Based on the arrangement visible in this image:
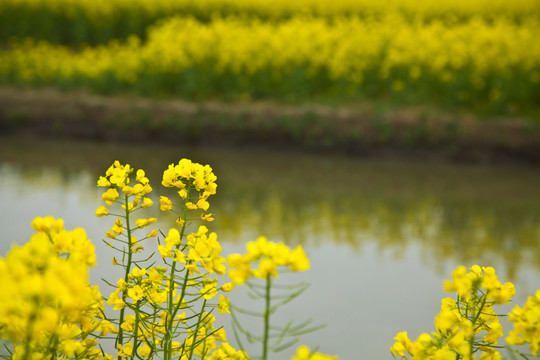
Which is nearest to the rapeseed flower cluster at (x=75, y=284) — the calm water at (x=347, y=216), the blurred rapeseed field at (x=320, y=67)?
the calm water at (x=347, y=216)

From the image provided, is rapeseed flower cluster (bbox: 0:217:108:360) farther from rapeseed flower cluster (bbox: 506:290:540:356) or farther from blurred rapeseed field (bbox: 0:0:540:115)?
blurred rapeseed field (bbox: 0:0:540:115)

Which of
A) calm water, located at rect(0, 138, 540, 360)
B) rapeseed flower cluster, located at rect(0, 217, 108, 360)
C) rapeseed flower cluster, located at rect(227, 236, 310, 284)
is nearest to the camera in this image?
rapeseed flower cluster, located at rect(0, 217, 108, 360)

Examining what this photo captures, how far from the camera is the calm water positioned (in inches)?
89.2

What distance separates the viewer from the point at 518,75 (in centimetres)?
561

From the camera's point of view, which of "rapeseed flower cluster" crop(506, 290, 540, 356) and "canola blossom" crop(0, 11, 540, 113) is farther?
"canola blossom" crop(0, 11, 540, 113)

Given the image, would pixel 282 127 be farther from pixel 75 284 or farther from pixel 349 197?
pixel 75 284

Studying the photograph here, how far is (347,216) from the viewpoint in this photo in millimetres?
3389

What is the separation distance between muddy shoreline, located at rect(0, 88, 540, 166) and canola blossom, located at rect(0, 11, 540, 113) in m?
0.54

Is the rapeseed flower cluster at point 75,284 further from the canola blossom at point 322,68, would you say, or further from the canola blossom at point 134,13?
the canola blossom at point 134,13

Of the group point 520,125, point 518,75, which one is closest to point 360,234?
point 520,125

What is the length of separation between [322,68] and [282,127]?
4.67 ft

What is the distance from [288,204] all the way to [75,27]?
717 centimetres

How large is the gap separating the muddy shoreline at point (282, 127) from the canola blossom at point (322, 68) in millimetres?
539

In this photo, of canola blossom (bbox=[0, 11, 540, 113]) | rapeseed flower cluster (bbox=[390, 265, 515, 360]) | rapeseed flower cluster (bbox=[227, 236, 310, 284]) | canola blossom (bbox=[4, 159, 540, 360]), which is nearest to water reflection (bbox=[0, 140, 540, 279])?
canola blossom (bbox=[0, 11, 540, 113])
